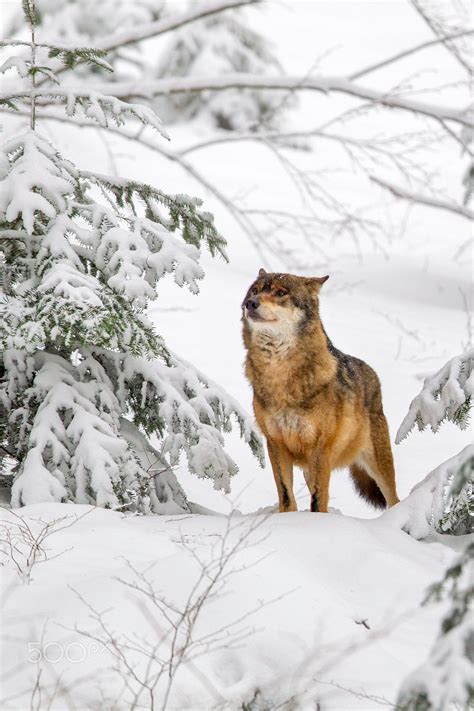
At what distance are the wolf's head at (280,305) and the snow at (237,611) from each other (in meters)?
1.31

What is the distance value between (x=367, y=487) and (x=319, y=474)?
45.9 inches

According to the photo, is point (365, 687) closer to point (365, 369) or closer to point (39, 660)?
point (39, 660)

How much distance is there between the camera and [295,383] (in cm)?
600

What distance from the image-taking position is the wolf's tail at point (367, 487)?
708 cm

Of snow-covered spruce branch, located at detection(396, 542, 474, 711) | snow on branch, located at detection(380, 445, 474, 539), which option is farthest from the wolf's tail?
snow-covered spruce branch, located at detection(396, 542, 474, 711)

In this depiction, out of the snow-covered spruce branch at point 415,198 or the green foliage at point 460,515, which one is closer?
the green foliage at point 460,515

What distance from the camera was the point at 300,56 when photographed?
34375 millimetres

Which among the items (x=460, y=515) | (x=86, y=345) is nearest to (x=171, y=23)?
(x=86, y=345)

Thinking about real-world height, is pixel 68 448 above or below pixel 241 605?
above

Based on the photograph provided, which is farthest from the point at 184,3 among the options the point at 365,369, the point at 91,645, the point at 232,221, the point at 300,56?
the point at 91,645

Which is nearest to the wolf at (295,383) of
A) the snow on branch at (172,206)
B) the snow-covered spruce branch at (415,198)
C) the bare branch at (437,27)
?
the snow on branch at (172,206)

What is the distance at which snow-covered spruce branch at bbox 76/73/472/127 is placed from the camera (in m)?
11.0

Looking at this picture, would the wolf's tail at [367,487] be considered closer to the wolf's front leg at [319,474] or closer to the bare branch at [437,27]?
the wolf's front leg at [319,474]

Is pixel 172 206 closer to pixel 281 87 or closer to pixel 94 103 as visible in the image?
pixel 94 103
